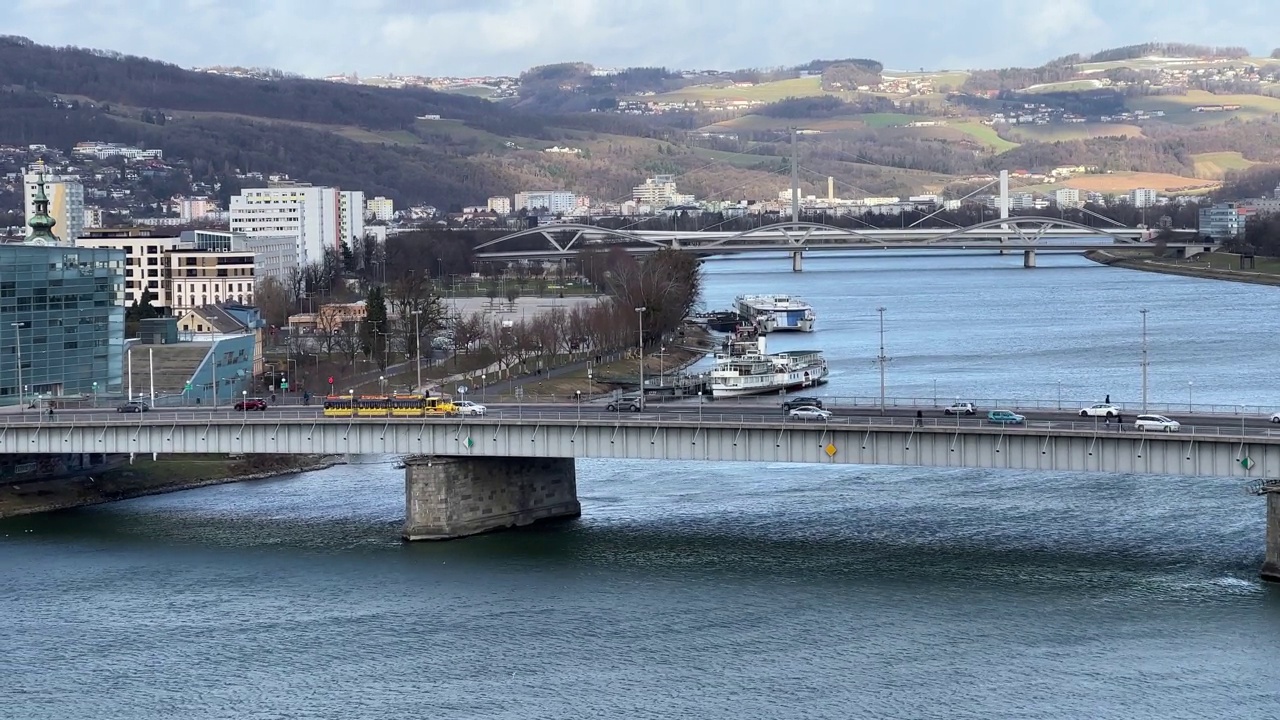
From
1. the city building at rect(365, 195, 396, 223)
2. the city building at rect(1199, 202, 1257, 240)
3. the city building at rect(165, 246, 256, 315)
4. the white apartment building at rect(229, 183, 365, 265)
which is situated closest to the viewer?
the city building at rect(165, 246, 256, 315)

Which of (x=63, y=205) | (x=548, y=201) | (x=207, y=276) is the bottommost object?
(x=207, y=276)

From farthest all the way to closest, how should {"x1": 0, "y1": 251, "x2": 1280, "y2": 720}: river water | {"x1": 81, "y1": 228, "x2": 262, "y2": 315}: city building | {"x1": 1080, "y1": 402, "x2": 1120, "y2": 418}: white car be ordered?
{"x1": 81, "y1": 228, "x2": 262, "y2": 315}: city building → {"x1": 1080, "y1": 402, "x2": 1120, "y2": 418}: white car → {"x1": 0, "y1": 251, "x2": 1280, "y2": 720}: river water

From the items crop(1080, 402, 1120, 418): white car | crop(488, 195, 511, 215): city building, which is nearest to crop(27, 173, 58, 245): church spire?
crop(1080, 402, 1120, 418): white car

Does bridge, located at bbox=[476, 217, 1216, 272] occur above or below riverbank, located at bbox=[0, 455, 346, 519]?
above

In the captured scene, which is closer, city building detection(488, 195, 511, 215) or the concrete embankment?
Answer: the concrete embankment

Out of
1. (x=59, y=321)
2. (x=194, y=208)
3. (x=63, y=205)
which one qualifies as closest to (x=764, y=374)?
(x=59, y=321)

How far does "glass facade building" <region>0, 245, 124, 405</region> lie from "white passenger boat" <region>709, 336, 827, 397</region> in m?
13.4

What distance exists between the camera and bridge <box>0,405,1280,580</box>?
24.5 metres

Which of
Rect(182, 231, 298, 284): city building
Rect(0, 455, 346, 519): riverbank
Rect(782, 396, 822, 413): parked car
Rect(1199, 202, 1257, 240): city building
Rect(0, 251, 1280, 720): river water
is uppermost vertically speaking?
Rect(1199, 202, 1257, 240): city building

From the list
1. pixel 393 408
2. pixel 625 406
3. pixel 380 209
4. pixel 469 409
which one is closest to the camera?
pixel 393 408

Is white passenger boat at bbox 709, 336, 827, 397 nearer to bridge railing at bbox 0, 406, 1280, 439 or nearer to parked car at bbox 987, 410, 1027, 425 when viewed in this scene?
bridge railing at bbox 0, 406, 1280, 439

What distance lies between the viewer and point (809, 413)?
27.6 metres

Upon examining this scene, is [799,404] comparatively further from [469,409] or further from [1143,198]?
[1143,198]

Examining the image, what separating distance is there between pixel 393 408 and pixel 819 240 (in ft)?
313
